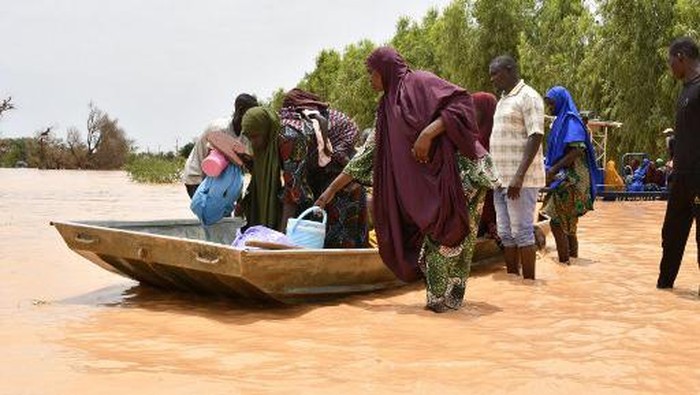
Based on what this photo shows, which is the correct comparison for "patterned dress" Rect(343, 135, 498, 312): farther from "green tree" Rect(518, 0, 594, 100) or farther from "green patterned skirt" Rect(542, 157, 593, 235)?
"green tree" Rect(518, 0, 594, 100)

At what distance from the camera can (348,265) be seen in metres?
5.11

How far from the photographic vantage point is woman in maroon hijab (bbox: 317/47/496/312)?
180 inches

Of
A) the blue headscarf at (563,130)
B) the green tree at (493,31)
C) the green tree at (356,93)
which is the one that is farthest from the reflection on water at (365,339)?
the green tree at (356,93)

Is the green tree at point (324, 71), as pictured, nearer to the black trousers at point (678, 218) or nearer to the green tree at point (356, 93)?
the green tree at point (356, 93)

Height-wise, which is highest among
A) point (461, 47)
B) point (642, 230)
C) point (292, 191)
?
point (461, 47)

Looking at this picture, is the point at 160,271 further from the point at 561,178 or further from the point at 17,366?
the point at 561,178

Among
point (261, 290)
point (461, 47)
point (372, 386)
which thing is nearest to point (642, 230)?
point (261, 290)

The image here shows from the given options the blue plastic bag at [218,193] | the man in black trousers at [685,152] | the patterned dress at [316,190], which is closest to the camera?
the man in black trousers at [685,152]

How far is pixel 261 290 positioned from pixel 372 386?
1.78 metres

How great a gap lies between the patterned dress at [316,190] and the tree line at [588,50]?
724 inches

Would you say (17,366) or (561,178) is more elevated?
(561,178)

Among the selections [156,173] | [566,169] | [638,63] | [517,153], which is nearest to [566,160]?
[566,169]

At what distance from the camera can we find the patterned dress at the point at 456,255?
4723 mm

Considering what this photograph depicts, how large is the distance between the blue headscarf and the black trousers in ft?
4.25
